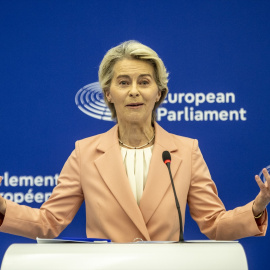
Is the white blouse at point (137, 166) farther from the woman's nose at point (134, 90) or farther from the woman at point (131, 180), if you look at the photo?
the woman's nose at point (134, 90)

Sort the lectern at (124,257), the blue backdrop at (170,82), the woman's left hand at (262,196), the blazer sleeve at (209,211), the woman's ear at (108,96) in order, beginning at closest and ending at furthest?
the lectern at (124,257)
the woman's left hand at (262,196)
the blazer sleeve at (209,211)
the woman's ear at (108,96)
the blue backdrop at (170,82)

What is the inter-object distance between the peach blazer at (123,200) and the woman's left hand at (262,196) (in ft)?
0.27

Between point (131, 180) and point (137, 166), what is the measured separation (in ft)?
0.24

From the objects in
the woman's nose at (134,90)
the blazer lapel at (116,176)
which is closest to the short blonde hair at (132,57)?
the woman's nose at (134,90)

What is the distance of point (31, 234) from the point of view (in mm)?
1845

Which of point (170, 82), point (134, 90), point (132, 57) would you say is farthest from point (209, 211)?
point (170, 82)

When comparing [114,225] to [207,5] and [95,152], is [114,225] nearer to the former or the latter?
[95,152]

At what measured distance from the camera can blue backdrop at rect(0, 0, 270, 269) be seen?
2508mm

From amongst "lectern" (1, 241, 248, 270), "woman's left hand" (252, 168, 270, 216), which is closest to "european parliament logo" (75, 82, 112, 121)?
"woman's left hand" (252, 168, 270, 216)

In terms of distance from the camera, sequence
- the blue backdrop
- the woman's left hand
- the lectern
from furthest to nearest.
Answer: the blue backdrop
the woman's left hand
the lectern

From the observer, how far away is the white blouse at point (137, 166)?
1934 mm

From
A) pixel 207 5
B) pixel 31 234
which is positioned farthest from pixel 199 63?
pixel 31 234

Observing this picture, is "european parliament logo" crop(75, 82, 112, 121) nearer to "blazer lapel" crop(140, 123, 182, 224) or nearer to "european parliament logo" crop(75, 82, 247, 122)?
"european parliament logo" crop(75, 82, 247, 122)

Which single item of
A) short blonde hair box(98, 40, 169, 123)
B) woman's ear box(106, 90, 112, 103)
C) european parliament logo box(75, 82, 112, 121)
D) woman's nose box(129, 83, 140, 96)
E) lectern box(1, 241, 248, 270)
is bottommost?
lectern box(1, 241, 248, 270)
